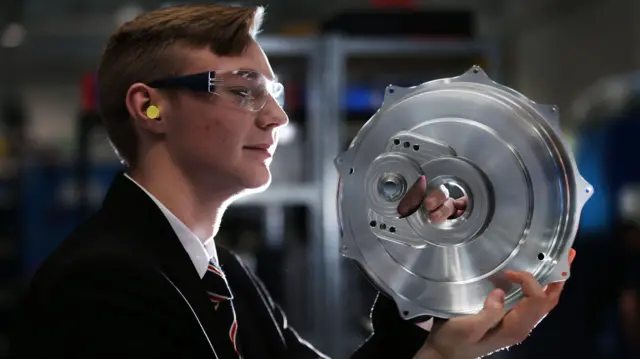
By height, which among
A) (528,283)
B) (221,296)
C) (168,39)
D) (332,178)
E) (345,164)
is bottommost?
(332,178)

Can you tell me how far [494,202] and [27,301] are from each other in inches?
22.7

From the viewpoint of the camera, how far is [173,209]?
1.04m

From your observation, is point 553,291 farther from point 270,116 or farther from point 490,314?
point 270,116

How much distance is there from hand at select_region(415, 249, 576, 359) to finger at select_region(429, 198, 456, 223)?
0.10 meters

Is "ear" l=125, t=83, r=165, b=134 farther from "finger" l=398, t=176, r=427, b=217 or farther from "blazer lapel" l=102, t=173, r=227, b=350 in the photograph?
"finger" l=398, t=176, r=427, b=217

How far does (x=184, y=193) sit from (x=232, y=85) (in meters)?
0.16

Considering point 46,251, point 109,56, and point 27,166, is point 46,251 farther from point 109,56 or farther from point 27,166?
point 109,56

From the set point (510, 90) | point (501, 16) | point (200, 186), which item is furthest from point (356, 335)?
Result: point (501, 16)

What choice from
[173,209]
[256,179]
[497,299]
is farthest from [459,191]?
[173,209]

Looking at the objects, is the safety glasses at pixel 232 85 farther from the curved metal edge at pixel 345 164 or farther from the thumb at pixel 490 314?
the thumb at pixel 490 314

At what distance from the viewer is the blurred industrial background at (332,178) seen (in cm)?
255

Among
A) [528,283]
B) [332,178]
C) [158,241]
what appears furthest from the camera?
[332,178]

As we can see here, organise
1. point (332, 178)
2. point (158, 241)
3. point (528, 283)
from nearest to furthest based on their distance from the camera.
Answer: point (528, 283), point (158, 241), point (332, 178)

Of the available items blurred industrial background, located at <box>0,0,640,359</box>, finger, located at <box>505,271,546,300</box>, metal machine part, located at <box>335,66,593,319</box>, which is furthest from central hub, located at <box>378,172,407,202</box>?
blurred industrial background, located at <box>0,0,640,359</box>
